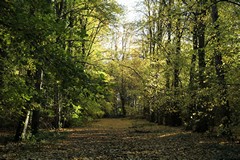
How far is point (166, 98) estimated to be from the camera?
64.8 feet

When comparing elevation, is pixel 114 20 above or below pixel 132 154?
above

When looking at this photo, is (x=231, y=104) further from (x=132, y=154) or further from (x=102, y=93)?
(x=102, y=93)

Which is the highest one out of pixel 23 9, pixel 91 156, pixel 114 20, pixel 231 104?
Answer: pixel 114 20

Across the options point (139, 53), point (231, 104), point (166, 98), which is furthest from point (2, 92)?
point (139, 53)

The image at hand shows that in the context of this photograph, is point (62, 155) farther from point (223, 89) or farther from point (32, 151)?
point (223, 89)

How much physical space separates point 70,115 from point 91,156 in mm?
14895

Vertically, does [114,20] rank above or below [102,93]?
above

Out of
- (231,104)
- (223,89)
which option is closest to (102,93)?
(223,89)

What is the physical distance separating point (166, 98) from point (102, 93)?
14379 millimetres

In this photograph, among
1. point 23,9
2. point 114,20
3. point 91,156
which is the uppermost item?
point 114,20

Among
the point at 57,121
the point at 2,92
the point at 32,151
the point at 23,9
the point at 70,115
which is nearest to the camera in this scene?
the point at 23,9

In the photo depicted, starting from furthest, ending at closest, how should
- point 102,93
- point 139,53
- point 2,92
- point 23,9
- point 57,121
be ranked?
point 139,53, point 57,121, point 2,92, point 102,93, point 23,9

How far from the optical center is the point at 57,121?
2261 centimetres

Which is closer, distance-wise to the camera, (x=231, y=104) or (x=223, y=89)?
(x=223, y=89)
